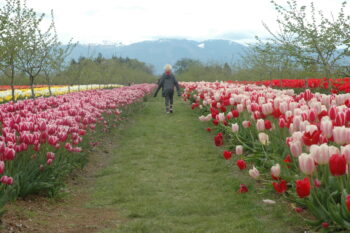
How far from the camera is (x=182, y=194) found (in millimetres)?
6219

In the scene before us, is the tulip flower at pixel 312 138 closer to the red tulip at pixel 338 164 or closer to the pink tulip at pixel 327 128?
the pink tulip at pixel 327 128

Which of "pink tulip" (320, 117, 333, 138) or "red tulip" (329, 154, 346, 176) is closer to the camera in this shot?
"red tulip" (329, 154, 346, 176)

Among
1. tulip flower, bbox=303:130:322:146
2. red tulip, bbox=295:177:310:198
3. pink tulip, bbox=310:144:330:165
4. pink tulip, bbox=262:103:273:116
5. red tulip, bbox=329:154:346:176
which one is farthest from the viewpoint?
pink tulip, bbox=262:103:273:116

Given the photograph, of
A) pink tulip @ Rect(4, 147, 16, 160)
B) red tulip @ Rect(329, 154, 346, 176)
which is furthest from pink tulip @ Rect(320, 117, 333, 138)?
pink tulip @ Rect(4, 147, 16, 160)

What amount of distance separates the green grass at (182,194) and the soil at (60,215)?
0.20 m

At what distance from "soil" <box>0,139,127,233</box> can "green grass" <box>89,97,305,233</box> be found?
20 centimetres

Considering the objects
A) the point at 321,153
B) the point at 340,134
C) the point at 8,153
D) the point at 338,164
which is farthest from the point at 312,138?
the point at 8,153

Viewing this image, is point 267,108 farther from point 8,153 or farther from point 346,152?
point 8,153

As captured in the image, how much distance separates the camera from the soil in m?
4.59

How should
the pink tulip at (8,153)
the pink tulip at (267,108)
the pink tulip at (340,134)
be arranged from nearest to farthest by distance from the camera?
the pink tulip at (340,134)
the pink tulip at (8,153)
the pink tulip at (267,108)

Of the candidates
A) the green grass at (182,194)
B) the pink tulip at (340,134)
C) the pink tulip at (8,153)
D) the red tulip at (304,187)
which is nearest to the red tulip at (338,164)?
the red tulip at (304,187)

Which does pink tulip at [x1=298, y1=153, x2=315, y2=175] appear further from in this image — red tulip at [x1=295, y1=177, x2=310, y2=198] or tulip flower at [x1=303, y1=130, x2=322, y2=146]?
tulip flower at [x1=303, y1=130, x2=322, y2=146]

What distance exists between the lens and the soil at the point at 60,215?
4.59 m

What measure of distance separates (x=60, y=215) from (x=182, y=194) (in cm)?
190
